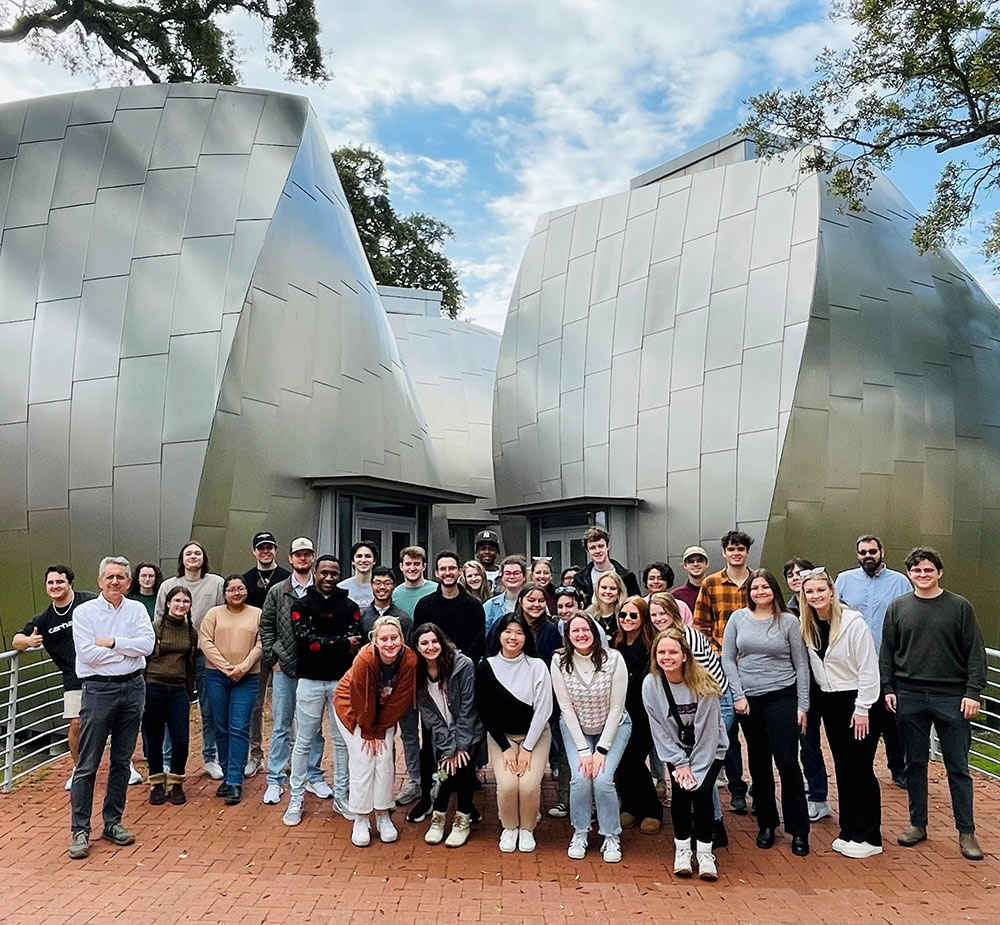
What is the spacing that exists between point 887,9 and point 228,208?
8892mm

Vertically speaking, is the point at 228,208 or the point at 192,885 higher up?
the point at 228,208

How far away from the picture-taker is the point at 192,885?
16.5 ft

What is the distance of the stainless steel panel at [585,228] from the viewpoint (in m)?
14.9

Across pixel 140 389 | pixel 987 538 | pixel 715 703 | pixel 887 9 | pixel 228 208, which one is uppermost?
pixel 887 9

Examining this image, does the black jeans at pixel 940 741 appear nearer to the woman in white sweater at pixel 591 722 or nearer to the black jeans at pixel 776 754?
the black jeans at pixel 776 754

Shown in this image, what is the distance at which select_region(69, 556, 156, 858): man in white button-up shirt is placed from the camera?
18.6 feet

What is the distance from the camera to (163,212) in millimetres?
11234

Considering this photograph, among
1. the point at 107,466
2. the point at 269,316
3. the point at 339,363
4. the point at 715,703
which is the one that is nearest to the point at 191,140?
the point at 269,316

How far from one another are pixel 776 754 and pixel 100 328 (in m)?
9.59

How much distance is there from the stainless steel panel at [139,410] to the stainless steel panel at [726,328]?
7.74 m

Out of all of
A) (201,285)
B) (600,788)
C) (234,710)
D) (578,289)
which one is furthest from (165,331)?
(600,788)

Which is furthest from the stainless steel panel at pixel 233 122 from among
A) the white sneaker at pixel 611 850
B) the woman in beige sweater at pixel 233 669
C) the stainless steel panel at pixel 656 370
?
the white sneaker at pixel 611 850

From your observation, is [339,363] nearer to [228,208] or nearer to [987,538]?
[228,208]

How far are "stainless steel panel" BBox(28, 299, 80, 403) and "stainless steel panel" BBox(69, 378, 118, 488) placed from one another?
0.89ft
